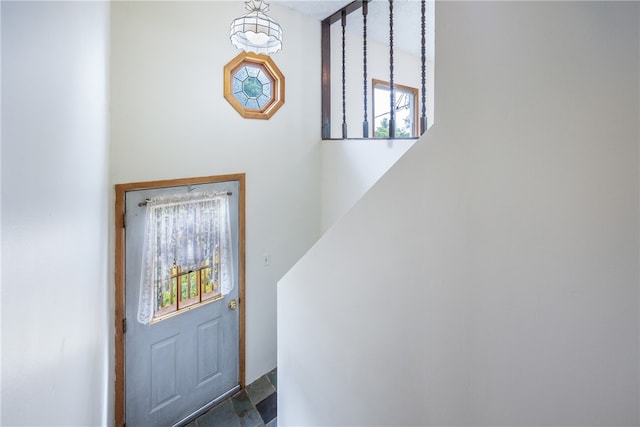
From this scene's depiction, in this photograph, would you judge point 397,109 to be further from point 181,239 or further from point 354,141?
point 181,239

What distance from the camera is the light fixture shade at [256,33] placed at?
2025 millimetres

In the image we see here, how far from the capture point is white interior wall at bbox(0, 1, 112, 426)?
0.57 metres

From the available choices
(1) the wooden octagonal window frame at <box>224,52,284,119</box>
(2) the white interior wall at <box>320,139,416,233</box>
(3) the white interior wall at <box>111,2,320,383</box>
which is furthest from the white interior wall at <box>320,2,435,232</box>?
(1) the wooden octagonal window frame at <box>224,52,284,119</box>

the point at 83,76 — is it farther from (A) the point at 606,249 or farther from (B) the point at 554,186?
(A) the point at 606,249

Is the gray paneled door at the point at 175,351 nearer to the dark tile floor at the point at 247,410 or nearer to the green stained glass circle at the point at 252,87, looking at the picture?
the dark tile floor at the point at 247,410

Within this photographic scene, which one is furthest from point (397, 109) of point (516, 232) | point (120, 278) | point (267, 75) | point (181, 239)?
point (516, 232)

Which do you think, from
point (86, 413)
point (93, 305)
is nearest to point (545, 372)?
point (86, 413)

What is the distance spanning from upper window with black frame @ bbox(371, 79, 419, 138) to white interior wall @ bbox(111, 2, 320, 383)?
1.03 m

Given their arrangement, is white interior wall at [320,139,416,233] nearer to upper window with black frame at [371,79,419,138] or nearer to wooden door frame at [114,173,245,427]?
upper window with black frame at [371,79,419,138]

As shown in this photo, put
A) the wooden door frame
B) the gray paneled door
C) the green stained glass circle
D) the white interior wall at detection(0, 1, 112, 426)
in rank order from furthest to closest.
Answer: the green stained glass circle < the gray paneled door < the wooden door frame < the white interior wall at detection(0, 1, 112, 426)

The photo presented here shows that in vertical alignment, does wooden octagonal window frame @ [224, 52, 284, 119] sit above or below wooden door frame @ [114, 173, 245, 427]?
above

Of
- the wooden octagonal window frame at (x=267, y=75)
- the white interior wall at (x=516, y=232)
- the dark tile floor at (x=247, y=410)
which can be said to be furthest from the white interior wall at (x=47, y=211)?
the dark tile floor at (x=247, y=410)

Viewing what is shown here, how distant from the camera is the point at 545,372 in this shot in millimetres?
734

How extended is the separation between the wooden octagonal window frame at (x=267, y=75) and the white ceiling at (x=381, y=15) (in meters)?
0.54
